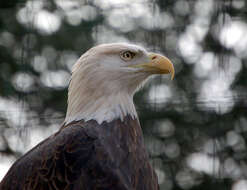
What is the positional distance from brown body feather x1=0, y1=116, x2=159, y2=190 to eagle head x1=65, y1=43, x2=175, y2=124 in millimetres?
173

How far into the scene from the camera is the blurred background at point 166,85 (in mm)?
5711

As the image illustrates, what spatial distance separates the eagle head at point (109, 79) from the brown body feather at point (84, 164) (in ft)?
0.57

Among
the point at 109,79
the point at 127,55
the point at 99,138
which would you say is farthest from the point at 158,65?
the point at 99,138

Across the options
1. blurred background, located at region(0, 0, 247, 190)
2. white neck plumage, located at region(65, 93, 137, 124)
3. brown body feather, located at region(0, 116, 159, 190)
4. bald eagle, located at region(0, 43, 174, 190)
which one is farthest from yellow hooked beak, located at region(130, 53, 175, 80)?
blurred background, located at region(0, 0, 247, 190)

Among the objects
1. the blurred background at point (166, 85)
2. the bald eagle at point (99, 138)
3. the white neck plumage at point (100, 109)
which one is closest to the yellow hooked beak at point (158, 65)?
the bald eagle at point (99, 138)

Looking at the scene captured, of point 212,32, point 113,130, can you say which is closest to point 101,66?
point 113,130

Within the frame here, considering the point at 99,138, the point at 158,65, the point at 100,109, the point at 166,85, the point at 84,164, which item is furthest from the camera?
the point at 166,85

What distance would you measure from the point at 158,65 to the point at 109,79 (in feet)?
1.01

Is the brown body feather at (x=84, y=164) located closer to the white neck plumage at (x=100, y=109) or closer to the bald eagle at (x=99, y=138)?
the bald eagle at (x=99, y=138)

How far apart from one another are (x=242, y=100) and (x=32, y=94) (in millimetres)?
2358

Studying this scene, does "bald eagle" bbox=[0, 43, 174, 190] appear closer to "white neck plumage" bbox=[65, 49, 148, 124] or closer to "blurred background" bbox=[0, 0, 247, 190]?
"white neck plumage" bbox=[65, 49, 148, 124]

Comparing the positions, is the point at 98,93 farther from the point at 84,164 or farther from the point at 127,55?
the point at 84,164

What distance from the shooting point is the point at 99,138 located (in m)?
3.00

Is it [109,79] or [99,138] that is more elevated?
[109,79]
